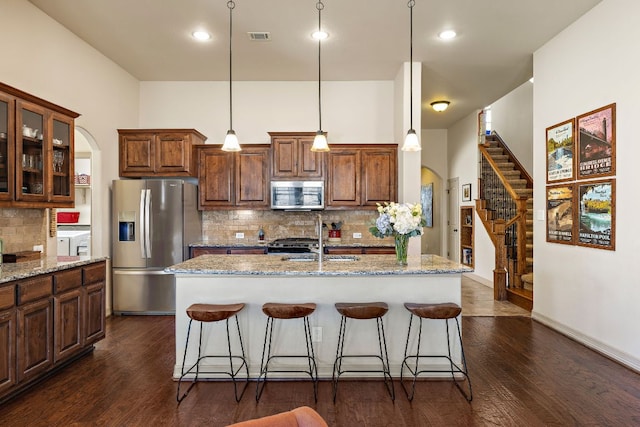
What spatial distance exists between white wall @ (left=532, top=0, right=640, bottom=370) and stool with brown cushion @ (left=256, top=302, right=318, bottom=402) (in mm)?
2816

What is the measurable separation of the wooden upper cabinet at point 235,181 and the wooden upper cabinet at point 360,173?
3.20ft

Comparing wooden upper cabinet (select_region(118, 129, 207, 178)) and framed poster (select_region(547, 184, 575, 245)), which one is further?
wooden upper cabinet (select_region(118, 129, 207, 178))

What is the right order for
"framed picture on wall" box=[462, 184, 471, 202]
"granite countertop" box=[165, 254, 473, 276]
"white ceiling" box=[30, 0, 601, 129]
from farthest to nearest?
"framed picture on wall" box=[462, 184, 471, 202] → "white ceiling" box=[30, 0, 601, 129] → "granite countertop" box=[165, 254, 473, 276]

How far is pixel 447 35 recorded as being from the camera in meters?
4.30

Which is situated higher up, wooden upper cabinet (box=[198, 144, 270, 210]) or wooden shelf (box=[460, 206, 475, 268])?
wooden upper cabinet (box=[198, 144, 270, 210])

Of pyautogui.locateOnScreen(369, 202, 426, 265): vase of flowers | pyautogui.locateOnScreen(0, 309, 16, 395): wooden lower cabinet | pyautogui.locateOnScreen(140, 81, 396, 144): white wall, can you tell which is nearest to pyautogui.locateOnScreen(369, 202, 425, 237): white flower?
pyautogui.locateOnScreen(369, 202, 426, 265): vase of flowers

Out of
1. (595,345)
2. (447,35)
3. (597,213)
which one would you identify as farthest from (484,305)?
(447,35)

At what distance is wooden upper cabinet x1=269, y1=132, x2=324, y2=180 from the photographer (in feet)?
17.6

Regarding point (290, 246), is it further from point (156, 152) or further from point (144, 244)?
point (156, 152)

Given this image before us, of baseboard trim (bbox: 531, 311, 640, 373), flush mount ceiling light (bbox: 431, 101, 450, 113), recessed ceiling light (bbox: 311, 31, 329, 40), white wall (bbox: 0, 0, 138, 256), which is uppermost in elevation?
recessed ceiling light (bbox: 311, 31, 329, 40)

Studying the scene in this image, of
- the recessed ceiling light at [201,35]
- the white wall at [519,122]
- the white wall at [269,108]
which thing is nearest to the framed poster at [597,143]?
the white wall at [269,108]

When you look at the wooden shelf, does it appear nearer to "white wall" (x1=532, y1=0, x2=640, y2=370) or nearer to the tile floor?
the tile floor

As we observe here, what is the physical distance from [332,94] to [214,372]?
4374mm

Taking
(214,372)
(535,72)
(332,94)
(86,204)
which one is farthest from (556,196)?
(86,204)
